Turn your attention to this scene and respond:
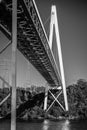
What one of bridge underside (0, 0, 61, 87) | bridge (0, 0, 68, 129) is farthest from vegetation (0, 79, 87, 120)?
bridge underside (0, 0, 61, 87)

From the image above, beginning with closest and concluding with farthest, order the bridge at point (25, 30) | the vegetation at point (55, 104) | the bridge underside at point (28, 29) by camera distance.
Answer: the bridge at point (25, 30) → the bridge underside at point (28, 29) → the vegetation at point (55, 104)

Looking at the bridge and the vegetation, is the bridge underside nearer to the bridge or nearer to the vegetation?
the bridge

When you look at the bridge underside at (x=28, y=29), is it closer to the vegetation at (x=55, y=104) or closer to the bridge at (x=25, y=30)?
the bridge at (x=25, y=30)

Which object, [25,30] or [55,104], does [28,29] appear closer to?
[25,30]

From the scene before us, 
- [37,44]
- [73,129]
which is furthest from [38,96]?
[37,44]

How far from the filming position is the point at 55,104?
4547cm

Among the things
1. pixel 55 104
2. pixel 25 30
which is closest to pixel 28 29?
pixel 25 30

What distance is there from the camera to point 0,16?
42.9 feet

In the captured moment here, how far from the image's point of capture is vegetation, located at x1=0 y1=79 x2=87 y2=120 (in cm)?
4210

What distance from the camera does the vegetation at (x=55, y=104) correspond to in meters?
42.1

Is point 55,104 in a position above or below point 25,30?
below

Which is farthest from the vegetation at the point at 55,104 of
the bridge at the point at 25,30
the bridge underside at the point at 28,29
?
the bridge underside at the point at 28,29

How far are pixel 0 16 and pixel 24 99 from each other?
38.6 metres

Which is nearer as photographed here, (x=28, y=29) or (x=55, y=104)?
(x=28, y=29)
